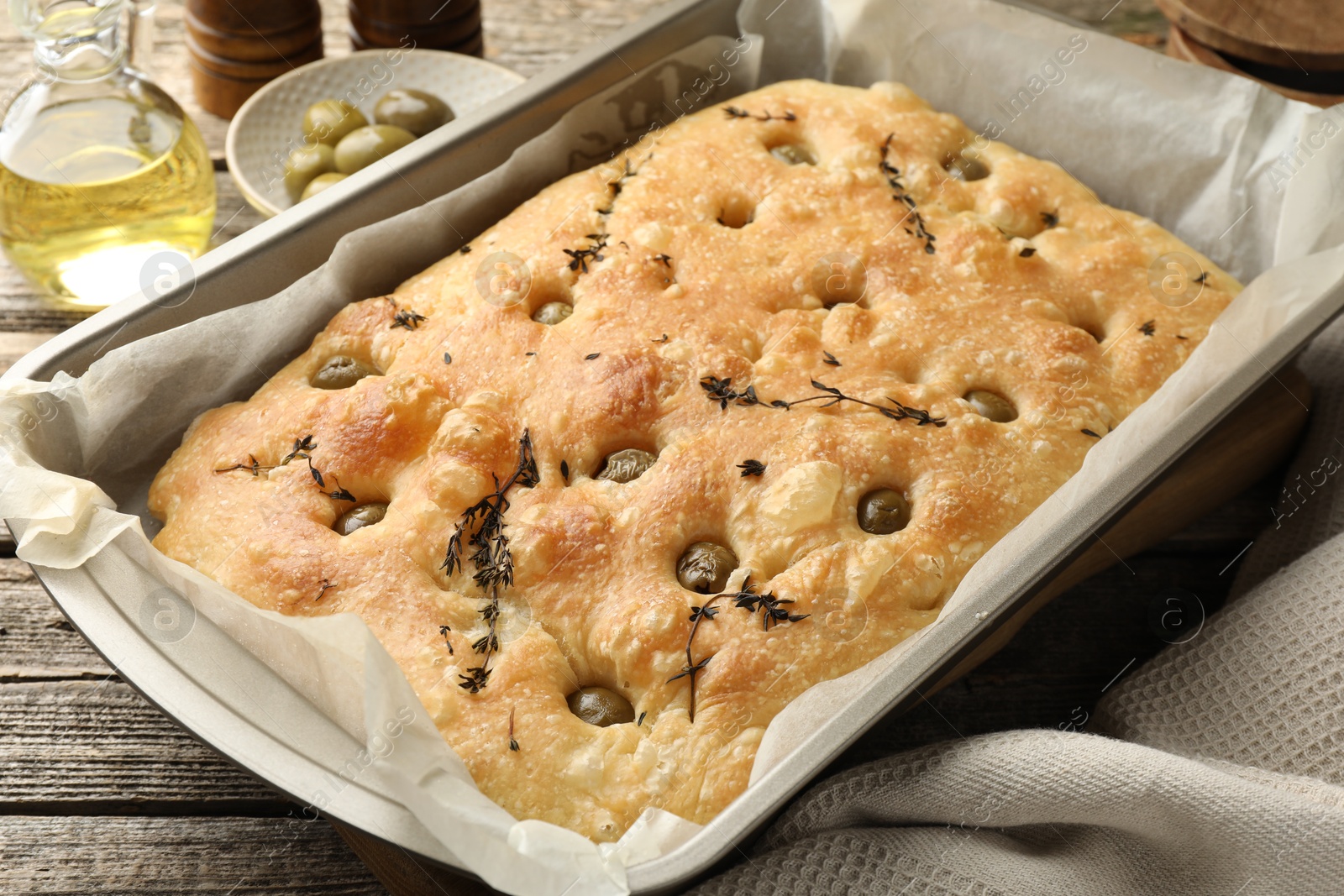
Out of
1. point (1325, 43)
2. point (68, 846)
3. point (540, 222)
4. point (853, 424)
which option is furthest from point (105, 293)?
point (1325, 43)

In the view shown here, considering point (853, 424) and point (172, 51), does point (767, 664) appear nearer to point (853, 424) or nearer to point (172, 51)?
point (853, 424)

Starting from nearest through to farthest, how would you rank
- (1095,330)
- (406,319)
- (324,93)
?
(406,319)
(1095,330)
(324,93)

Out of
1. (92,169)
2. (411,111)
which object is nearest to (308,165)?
(411,111)

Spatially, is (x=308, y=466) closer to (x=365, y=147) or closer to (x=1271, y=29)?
(x=365, y=147)

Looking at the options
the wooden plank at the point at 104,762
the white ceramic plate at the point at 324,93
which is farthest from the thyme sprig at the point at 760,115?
the wooden plank at the point at 104,762

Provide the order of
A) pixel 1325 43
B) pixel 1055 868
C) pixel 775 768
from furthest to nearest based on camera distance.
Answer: pixel 1325 43, pixel 1055 868, pixel 775 768

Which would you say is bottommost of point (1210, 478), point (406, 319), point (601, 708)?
point (1210, 478)

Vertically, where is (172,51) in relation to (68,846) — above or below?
above
